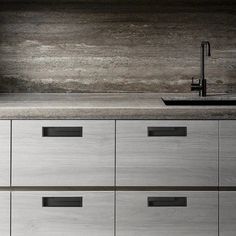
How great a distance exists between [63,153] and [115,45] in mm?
917

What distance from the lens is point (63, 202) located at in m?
2.77

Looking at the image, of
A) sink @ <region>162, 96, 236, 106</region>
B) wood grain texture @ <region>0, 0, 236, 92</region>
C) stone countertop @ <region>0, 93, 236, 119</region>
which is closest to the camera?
stone countertop @ <region>0, 93, 236, 119</region>

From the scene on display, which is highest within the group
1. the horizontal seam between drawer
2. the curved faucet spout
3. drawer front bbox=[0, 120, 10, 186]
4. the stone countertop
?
the curved faucet spout

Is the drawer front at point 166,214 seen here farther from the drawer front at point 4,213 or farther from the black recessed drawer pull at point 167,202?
the drawer front at point 4,213

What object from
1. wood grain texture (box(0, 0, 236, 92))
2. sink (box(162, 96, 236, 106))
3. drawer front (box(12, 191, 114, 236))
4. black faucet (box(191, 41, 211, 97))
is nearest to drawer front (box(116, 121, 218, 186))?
drawer front (box(12, 191, 114, 236))

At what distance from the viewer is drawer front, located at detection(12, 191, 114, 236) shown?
275 centimetres

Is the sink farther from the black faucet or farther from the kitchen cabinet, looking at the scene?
the kitchen cabinet

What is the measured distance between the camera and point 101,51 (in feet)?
11.2

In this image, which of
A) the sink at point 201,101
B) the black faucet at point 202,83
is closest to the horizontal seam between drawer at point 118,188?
the sink at point 201,101

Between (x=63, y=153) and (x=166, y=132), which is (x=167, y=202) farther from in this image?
(x=63, y=153)

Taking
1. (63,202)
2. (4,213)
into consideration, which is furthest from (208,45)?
(4,213)

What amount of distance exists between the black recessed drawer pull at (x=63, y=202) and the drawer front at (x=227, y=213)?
0.64m

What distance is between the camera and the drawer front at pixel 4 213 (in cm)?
275

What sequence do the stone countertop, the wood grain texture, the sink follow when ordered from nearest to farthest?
1. the stone countertop
2. the sink
3. the wood grain texture
